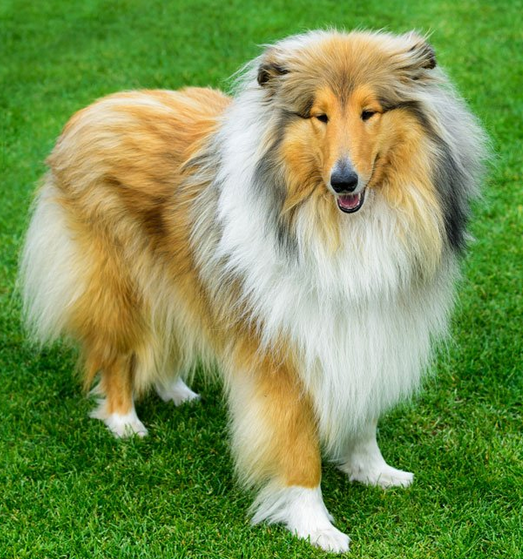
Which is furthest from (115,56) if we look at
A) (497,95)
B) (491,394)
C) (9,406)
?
(491,394)

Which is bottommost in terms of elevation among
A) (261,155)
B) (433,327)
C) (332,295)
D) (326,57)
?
(433,327)

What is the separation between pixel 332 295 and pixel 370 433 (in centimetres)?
93

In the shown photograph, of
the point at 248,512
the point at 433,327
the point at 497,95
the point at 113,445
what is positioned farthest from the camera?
the point at 497,95

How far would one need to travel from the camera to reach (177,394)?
4.52m

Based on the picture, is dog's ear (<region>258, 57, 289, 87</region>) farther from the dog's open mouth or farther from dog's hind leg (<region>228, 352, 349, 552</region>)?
dog's hind leg (<region>228, 352, 349, 552</region>)

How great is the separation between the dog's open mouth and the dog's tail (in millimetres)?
1499

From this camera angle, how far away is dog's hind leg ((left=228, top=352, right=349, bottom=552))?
3352 millimetres

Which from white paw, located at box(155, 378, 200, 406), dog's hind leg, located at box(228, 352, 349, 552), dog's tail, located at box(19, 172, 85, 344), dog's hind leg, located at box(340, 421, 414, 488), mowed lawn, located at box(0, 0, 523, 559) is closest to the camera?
dog's hind leg, located at box(228, 352, 349, 552)

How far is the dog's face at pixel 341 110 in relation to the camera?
286cm

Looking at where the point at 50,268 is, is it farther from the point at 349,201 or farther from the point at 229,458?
the point at 349,201

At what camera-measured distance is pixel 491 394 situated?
4.32 meters

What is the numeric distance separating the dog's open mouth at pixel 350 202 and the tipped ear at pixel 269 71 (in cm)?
50

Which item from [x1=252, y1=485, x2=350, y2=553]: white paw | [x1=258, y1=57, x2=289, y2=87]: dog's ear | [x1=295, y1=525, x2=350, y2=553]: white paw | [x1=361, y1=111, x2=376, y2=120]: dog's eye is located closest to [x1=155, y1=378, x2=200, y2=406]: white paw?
[x1=252, y1=485, x2=350, y2=553]: white paw

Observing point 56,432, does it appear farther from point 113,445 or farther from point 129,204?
point 129,204
